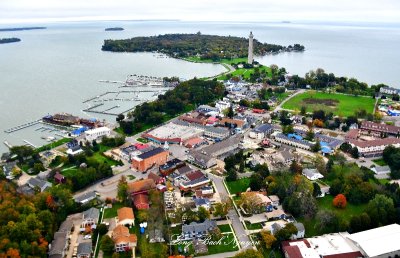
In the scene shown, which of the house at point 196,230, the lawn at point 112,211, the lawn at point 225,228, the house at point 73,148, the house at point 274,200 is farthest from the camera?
the house at point 73,148

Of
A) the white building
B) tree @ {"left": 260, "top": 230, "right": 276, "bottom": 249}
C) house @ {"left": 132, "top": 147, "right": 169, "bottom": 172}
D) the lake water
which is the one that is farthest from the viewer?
the lake water

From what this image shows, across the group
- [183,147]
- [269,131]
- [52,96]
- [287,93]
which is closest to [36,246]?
[183,147]

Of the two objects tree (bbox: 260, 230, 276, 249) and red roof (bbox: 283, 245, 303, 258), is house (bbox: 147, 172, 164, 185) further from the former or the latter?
red roof (bbox: 283, 245, 303, 258)

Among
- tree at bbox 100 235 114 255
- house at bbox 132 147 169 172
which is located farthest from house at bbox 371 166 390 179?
tree at bbox 100 235 114 255

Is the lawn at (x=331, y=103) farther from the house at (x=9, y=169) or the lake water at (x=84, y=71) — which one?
the house at (x=9, y=169)

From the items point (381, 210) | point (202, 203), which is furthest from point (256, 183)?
point (381, 210)

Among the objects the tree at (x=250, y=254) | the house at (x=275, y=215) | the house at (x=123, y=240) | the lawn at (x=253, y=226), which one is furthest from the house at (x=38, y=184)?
the house at (x=275, y=215)

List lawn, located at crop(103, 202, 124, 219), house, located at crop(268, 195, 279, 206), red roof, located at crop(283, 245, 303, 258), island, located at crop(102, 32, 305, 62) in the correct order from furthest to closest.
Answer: island, located at crop(102, 32, 305, 62)
house, located at crop(268, 195, 279, 206)
lawn, located at crop(103, 202, 124, 219)
red roof, located at crop(283, 245, 303, 258)
